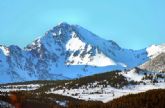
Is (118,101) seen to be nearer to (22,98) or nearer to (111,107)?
(111,107)

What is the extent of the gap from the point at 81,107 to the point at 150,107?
24139 mm

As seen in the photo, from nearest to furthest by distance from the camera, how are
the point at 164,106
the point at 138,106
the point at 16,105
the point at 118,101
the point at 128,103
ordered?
1. the point at 16,105
2. the point at 164,106
3. the point at 138,106
4. the point at 128,103
5. the point at 118,101

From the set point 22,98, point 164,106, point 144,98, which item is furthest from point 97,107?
point 22,98

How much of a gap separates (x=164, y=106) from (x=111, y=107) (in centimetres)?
1721

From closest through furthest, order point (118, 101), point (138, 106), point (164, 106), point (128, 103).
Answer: point (164, 106) → point (138, 106) → point (128, 103) → point (118, 101)

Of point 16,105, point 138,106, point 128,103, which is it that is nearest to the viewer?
point 16,105

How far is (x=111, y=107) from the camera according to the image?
316 ft

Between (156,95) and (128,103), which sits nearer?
(156,95)

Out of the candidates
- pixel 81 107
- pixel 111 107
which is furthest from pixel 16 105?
pixel 81 107

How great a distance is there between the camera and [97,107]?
359 ft

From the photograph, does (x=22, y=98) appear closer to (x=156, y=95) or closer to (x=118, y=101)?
(x=156, y=95)

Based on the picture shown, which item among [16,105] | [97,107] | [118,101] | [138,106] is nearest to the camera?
[16,105]

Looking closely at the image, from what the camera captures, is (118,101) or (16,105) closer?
(16,105)

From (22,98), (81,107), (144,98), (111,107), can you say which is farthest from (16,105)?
(81,107)
